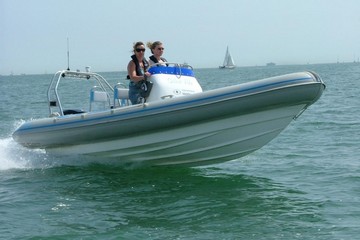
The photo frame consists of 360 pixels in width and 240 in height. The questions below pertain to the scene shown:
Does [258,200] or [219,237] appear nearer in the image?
[219,237]

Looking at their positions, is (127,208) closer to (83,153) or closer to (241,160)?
(83,153)

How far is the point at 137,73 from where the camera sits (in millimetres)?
7984

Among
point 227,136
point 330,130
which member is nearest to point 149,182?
point 227,136

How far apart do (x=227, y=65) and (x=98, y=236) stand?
107054 millimetres

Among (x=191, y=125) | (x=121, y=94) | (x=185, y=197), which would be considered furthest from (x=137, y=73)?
(x=185, y=197)

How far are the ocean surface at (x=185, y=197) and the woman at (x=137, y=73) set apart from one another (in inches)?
40.8

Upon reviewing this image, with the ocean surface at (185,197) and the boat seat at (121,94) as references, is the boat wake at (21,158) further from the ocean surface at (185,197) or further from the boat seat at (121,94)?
the boat seat at (121,94)

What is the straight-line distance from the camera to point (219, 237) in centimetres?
531

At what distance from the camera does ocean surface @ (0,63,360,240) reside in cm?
554

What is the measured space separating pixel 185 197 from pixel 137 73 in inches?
80.2

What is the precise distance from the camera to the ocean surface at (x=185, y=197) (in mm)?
5543

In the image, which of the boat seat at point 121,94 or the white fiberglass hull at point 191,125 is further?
the boat seat at point 121,94

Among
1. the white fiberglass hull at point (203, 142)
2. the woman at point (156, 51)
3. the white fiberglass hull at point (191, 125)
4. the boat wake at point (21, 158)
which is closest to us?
the white fiberglass hull at point (191, 125)

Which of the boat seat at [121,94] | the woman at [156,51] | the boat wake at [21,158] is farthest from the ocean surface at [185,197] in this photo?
the woman at [156,51]
